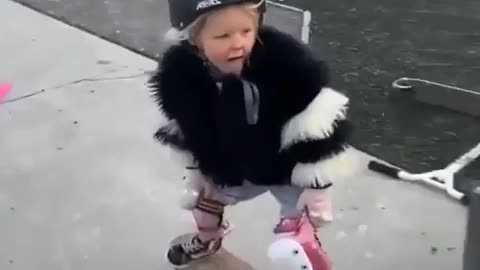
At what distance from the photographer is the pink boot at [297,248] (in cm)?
123

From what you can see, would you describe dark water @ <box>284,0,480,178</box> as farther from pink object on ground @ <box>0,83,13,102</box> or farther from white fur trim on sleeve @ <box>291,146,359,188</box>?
pink object on ground @ <box>0,83,13,102</box>

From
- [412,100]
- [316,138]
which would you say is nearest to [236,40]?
[316,138]

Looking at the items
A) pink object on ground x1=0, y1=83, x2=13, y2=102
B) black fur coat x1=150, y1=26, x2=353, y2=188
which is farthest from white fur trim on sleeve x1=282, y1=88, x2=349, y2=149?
pink object on ground x1=0, y1=83, x2=13, y2=102

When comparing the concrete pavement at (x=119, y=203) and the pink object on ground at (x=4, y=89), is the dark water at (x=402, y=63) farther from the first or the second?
the pink object on ground at (x=4, y=89)

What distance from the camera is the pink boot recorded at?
123 centimetres

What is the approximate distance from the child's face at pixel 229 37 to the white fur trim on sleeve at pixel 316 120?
110 mm

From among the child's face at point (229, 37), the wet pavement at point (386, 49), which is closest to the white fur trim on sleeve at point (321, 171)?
the child's face at point (229, 37)

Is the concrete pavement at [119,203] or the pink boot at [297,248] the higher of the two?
the pink boot at [297,248]

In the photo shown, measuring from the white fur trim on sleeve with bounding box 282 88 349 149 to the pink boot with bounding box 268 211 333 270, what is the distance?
0.42 ft

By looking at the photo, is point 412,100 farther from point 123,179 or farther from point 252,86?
point 252,86

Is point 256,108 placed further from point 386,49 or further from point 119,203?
point 386,49

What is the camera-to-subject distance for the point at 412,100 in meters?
2.02

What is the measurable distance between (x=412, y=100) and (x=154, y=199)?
2.28 feet

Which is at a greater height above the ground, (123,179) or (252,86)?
(252,86)
